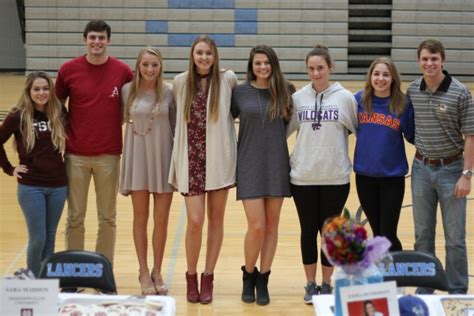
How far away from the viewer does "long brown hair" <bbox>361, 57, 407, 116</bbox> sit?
4906 mm

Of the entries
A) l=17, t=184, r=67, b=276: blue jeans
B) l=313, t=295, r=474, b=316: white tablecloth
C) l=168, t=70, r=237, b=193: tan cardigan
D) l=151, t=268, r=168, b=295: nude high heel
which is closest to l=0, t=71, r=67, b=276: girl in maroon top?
l=17, t=184, r=67, b=276: blue jeans

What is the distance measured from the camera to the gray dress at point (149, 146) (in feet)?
16.8

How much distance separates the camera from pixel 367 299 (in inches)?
116

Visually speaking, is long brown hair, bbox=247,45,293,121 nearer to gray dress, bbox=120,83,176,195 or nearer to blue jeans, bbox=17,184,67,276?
gray dress, bbox=120,83,176,195

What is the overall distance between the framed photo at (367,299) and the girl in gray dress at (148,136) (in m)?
2.43

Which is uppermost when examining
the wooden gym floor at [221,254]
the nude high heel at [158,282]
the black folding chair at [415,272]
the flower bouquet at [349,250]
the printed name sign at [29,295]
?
the flower bouquet at [349,250]

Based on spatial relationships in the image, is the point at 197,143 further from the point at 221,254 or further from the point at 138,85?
the point at 221,254

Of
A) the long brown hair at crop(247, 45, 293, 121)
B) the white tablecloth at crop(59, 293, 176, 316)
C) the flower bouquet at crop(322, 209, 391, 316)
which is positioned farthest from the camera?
the long brown hair at crop(247, 45, 293, 121)

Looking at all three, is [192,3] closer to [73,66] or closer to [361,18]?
[361,18]

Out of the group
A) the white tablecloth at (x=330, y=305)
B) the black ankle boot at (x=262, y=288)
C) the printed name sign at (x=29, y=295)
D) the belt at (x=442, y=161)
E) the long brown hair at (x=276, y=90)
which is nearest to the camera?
the printed name sign at (x=29, y=295)

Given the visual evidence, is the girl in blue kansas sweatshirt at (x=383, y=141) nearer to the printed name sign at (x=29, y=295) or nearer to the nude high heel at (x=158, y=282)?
the nude high heel at (x=158, y=282)

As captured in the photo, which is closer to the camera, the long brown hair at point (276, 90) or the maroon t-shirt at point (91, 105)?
the long brown hair at point (276, 90)

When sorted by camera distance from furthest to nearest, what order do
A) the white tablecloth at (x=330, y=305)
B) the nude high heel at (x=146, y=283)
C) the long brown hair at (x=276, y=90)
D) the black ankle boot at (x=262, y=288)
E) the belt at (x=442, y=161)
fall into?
the nude high heel at (x=146, y=283) < the black ankle boot at (x=262, y=288) < the long brown hair at (x=276, y=90) < the belt at (x=442, y=161) < the white tablecloth at (x=330, y=305)

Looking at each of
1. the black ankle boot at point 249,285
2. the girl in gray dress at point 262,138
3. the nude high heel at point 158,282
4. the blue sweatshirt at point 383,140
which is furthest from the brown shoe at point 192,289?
the blue sweatshirt at point 383,140
